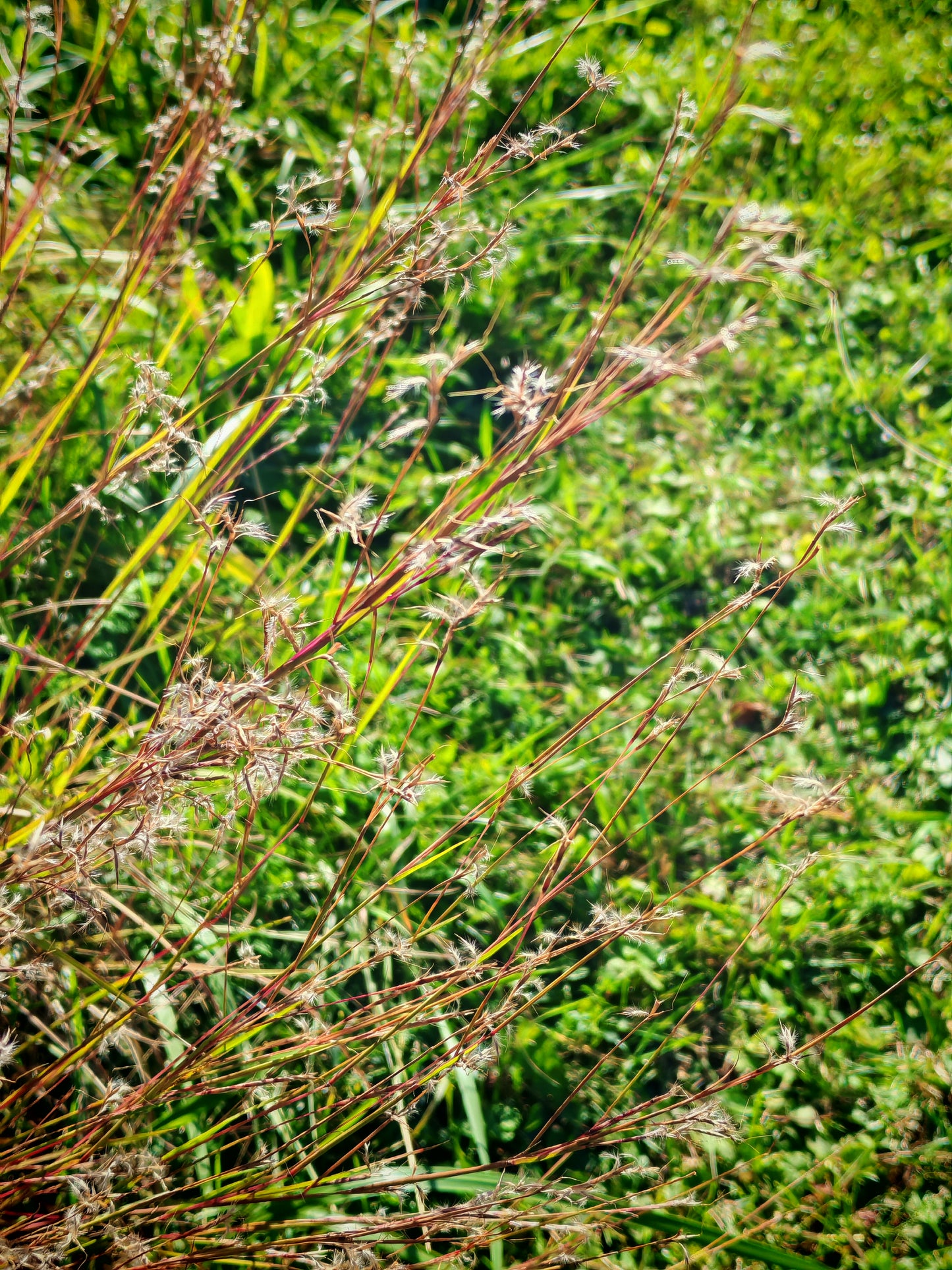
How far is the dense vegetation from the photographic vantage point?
2.94ft

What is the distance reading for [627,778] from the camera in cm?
171

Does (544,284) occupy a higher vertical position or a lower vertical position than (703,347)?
lower

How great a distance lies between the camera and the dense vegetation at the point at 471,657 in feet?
2.94

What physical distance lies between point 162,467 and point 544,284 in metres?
1.70

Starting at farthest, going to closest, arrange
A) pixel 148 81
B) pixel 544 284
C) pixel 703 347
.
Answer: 1. pixel 544 284
2. pixel 148 81
3. pixel 703 347

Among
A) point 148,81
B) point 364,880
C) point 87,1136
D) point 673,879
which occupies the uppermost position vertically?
point 148,81

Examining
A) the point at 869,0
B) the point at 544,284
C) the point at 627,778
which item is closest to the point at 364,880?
the point at 627,778

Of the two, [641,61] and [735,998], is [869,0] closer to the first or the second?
[641,61]

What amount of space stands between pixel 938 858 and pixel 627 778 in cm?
64

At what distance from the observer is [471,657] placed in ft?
6.02

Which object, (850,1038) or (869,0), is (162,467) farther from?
(869,0)

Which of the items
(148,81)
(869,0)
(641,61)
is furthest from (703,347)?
(869,0)

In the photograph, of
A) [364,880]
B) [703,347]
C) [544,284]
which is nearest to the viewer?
[703,347]

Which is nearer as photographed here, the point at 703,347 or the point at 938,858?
the point at 703,347
